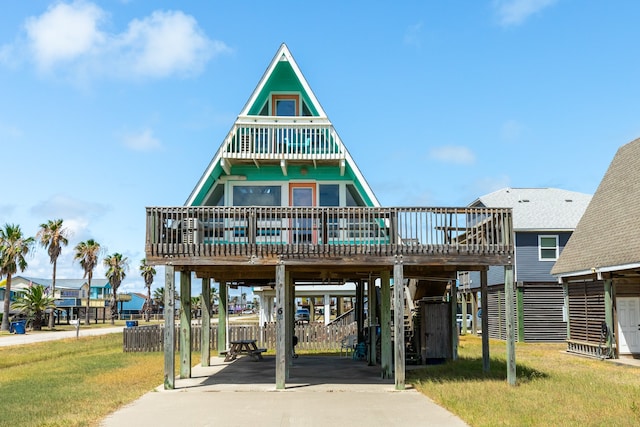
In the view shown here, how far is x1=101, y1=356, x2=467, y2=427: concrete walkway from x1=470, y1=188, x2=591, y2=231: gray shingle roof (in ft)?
61.9

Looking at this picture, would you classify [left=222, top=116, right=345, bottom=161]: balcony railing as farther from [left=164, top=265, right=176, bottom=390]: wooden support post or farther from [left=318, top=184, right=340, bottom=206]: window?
[left=164, top=265, right=176, bottom=390]: wooden support post

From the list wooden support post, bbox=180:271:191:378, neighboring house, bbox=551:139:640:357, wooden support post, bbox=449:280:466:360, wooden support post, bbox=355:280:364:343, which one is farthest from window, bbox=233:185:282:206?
neighboring house, bbox=551:139:640:357

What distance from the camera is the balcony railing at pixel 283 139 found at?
2044 centimetres

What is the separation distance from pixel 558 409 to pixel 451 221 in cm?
537

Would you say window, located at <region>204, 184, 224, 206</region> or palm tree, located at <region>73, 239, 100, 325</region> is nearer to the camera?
window, located at <region>204, 184, 224, 206</region>

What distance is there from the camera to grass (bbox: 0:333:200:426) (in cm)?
1270

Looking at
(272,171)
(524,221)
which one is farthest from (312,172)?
(524,221)

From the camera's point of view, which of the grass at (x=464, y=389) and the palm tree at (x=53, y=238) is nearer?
the grass at (x=464, y=389)

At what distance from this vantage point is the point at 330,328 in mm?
31391

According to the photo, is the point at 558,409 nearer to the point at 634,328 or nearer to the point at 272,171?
the point at 272,171

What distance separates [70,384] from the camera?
17969 millimetres

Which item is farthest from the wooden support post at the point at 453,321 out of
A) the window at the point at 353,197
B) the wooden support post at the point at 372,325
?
the window at the point at 353,197

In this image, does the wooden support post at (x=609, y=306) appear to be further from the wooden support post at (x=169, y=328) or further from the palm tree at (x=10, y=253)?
the palm tree at (x=10, y=253)

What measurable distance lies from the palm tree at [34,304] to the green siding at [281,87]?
156ft
